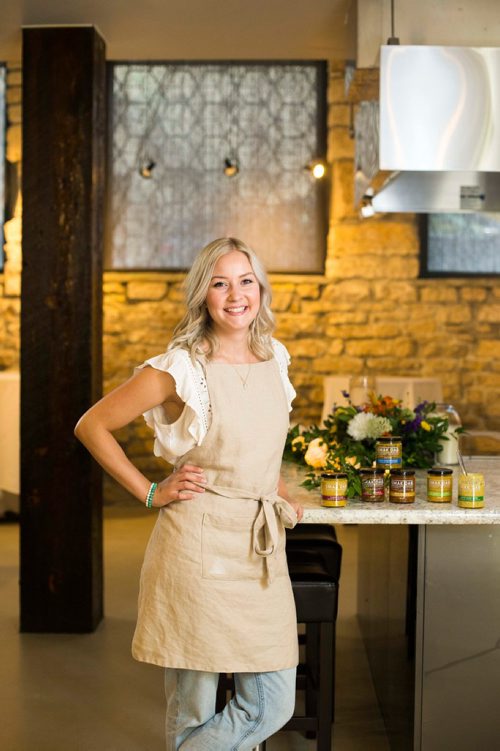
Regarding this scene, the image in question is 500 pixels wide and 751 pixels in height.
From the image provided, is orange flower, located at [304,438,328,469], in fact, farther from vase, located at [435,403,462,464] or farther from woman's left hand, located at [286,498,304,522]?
woman's left hand, located at [286,498,304,522]

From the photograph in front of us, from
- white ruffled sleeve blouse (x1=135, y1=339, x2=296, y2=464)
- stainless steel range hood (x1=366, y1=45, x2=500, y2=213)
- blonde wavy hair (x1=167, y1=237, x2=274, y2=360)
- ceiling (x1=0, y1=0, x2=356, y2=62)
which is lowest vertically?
white ruffled sleeve blouse (x1=135, y1=339, x2=296, y2=464)

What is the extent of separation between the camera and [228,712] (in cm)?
255

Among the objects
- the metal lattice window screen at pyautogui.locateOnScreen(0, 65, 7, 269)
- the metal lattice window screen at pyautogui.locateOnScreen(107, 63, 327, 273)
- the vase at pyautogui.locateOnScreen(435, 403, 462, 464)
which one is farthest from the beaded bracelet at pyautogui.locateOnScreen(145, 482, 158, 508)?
the metal lattice window screen at pyautogui.locateOnScreen(0, 65, 7, 269)

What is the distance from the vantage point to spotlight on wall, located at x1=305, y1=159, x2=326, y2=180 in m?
7.87

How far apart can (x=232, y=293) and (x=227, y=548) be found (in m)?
0.64

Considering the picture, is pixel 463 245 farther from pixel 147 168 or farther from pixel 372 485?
pixel 372 485

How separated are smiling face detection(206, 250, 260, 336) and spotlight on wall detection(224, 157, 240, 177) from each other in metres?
5.57

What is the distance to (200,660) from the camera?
2.47 meters

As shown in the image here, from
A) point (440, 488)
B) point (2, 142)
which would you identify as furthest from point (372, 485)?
point (2, 142)

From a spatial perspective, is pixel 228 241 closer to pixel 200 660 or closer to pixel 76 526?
pixel 200 660

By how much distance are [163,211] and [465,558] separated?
5620 mm

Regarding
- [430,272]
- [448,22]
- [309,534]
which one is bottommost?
[309,534]

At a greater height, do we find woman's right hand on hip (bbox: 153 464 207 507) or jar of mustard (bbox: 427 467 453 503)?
woman's right hand on hip (bbox: 153 464 207 507)

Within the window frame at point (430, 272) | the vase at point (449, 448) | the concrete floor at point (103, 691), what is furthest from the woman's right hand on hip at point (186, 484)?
the window frame at point (430, 272)
